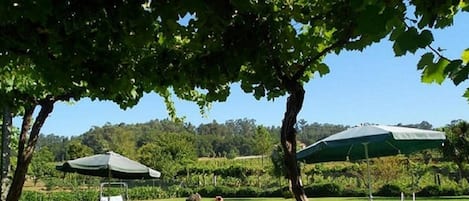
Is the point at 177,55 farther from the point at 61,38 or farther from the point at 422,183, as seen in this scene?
the point at 422,183

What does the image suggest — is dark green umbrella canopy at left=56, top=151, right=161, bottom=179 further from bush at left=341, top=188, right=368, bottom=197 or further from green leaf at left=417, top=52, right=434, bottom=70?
bush at left=341, top=188, right=368, bottom=197

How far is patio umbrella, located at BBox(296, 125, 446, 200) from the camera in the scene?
336 inches

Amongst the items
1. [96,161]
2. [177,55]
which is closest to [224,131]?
[96,161]

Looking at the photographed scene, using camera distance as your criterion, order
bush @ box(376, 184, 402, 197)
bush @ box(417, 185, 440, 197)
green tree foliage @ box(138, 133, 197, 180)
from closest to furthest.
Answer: bush @ box(417, 185, 440, 197)
bush @ box(376, 184, 402, 197)
green tree foliage @ box(138, 133, 197, 180)

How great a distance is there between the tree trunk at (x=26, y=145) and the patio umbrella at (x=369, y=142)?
147 inches

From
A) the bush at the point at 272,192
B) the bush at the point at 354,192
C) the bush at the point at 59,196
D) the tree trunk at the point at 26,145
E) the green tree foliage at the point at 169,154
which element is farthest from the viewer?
the green tree foliage at the point at 169,154

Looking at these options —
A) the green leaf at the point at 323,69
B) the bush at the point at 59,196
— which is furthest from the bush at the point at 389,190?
the green leaf at the point at 323,69

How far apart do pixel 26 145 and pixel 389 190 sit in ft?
73.7

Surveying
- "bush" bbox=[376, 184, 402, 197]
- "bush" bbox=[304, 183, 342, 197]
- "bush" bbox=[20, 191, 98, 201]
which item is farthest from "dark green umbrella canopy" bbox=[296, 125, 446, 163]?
"bush" bbox=[20, 191, 98, 201]

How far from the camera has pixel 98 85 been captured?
369 centimetres

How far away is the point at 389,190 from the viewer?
26188 millimetres

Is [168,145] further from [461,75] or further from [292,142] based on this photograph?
[461,75]

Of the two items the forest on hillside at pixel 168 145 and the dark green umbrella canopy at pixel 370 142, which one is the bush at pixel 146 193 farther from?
the dark green umbrella canopy at pixel 370 142

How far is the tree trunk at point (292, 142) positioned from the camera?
3133 mm
